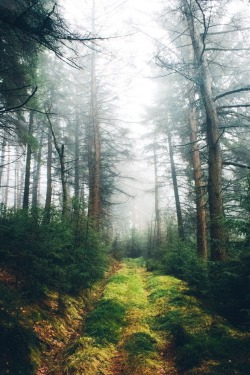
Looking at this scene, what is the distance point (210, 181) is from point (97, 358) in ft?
18.5

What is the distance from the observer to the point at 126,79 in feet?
57.5

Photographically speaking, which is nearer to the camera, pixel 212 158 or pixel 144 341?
pixel 144 341

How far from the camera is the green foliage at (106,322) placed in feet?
18.6

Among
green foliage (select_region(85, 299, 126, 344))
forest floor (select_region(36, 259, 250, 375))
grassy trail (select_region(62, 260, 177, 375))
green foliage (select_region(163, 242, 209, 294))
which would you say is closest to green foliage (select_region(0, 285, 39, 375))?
forest floor (select_region(36, 259, 250, 375))

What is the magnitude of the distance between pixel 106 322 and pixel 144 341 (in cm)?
127

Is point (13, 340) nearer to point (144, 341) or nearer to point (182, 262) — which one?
point (144, 341)

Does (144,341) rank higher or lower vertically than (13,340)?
lower

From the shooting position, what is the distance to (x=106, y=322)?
6320mm

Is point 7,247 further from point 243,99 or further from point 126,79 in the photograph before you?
point 243,99

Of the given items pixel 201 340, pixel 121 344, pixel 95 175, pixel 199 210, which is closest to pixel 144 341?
pixel 121 344

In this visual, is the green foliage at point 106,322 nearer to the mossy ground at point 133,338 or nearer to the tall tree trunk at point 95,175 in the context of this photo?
the mossy ground at point 133,338

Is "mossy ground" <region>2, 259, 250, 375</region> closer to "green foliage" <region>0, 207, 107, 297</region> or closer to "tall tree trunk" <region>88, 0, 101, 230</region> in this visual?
"green foliage" <region>0, 207, 107, 297</region>

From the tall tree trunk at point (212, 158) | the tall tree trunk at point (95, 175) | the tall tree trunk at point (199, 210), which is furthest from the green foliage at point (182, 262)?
the tall tree trunk at point (95, 175)

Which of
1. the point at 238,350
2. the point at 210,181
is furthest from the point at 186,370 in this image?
the point at 210,181
